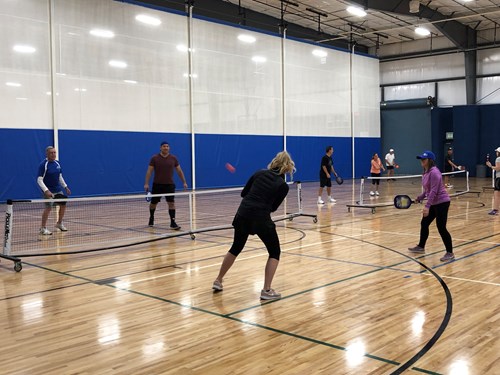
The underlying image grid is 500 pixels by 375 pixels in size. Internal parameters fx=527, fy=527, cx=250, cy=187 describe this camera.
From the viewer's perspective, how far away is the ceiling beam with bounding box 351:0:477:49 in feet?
83.8

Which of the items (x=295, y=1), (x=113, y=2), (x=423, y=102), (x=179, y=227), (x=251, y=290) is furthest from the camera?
(x=423, y=102)

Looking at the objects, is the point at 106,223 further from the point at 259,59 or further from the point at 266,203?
the point at 259,59

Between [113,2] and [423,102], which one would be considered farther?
[423,102]

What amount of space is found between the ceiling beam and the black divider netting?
1136cm

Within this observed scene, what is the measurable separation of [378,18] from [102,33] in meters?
17.6

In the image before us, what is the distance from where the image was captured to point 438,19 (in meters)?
30.1

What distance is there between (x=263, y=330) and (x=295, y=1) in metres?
25.9

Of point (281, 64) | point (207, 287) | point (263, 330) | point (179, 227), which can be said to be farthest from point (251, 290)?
point (281, 64)

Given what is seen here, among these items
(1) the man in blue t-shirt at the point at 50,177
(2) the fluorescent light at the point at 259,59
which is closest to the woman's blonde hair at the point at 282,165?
(1) the man in blue t-shirt at the point at 50,177

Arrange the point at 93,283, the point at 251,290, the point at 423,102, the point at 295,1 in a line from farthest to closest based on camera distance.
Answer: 1. the point at 423,102
2. the point at 295,1
3. the point at 93,283
4. the point at 251,290

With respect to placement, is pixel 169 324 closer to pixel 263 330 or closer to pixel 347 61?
pixel 263 330

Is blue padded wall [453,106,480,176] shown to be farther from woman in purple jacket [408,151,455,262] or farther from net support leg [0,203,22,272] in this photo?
net support leg [0,203,22,272]

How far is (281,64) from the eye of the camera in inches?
1171

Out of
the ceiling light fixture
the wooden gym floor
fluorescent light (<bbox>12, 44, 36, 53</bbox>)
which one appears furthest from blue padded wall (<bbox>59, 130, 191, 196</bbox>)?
the ceiling light fixture
